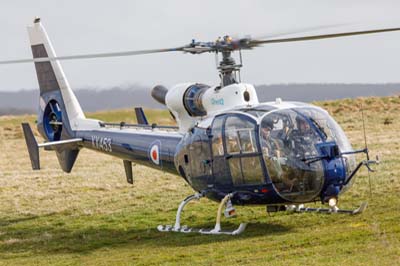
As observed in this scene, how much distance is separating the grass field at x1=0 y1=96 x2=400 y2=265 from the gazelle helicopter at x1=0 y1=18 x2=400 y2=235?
614 mm

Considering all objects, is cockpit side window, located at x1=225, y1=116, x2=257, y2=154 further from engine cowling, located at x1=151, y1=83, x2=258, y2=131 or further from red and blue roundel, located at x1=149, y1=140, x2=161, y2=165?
red and blue roundel, located at x1=149, y1=140, x2=161, y2=165

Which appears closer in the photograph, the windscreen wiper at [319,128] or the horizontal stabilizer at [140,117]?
the windscreen wiper at [319,128]

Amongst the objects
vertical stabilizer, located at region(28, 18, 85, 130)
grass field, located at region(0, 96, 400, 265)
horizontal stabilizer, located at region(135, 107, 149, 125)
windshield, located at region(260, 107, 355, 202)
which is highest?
vertical stabilizer, located at region(28, 18, 85, 130)

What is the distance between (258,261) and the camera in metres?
13.1

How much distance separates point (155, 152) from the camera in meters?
19.1

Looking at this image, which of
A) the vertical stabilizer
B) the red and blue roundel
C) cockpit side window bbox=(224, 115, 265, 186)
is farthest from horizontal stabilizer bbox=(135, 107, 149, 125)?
cockpit side window bbox=(224, 115, 265, 186)

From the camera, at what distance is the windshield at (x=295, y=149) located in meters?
15.1

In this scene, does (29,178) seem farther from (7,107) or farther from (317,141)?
(317,141)

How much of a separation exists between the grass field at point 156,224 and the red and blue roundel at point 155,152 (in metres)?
1.34

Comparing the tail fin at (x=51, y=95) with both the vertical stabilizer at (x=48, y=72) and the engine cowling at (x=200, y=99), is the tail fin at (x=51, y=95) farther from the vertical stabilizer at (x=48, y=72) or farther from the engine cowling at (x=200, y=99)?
the engine cowling at (x=200, y=99)

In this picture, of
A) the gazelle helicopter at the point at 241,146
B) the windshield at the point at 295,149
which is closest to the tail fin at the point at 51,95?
the gazelle helicopter at the point at 241,146

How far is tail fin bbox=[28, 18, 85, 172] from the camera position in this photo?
23283 millimetres

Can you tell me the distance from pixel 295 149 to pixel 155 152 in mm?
4781

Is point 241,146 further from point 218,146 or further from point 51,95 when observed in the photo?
point 51,95
